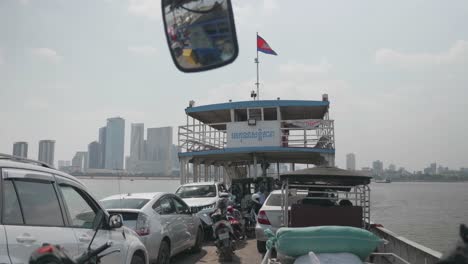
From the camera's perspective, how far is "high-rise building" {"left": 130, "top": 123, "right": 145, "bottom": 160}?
588 cm

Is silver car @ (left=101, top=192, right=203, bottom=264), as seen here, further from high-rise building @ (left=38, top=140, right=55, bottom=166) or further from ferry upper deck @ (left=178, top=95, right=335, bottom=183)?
ferry upper deck @ (left=178, top=95, right=335, bottom=183)

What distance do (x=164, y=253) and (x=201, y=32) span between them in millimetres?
5613

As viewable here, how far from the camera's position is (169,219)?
7.98 metres

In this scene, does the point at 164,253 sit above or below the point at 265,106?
below

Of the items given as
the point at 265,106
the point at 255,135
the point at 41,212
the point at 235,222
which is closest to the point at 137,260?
the point at 41,212

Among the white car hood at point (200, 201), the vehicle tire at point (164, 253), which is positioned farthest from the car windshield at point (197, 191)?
the vehicle tire at point (164, 253)

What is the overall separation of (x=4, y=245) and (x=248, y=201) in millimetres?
12080

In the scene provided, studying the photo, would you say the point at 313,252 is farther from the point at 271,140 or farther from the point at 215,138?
the point at 215,138

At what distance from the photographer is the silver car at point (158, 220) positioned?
6961 millimetres

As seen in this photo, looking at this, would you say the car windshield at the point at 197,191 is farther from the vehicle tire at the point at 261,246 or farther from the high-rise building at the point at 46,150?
the high-rise building at the point at 46,150

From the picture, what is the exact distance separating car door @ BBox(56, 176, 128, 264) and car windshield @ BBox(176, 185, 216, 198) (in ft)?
25.8

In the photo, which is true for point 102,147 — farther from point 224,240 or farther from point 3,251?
point 224,240

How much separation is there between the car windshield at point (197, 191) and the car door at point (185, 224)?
3532 millimetres

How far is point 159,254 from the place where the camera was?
725 centimetres
